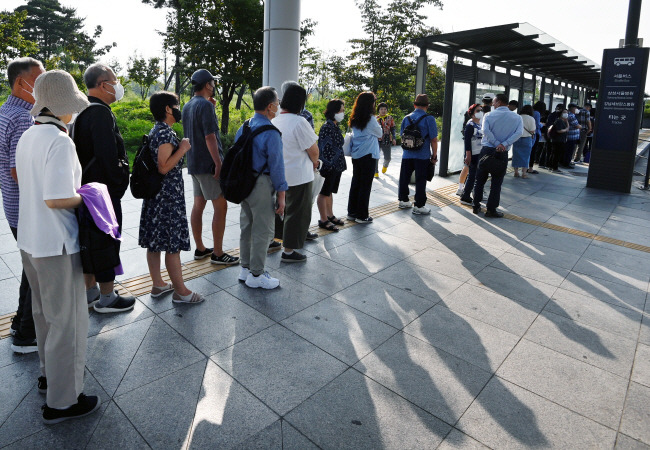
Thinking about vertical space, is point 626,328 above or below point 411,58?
below

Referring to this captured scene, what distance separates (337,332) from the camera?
10.8 feet

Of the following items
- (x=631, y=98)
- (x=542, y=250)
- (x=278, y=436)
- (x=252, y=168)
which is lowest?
(x=278, y=436)

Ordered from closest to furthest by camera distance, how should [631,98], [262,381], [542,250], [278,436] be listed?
[278,436], [262,381], [542,250], [631,98]

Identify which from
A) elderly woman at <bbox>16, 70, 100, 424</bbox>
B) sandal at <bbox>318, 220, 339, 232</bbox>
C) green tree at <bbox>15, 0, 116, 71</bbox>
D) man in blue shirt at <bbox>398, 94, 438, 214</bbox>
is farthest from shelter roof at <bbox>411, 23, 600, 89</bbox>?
green tree at <bbox>15, 0, 116, 71</bbox>

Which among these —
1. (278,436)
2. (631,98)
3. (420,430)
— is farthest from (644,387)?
(631,98)

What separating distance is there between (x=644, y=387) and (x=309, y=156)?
316cm

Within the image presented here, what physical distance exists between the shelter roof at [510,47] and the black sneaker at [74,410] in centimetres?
784

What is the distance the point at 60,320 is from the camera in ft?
7.13

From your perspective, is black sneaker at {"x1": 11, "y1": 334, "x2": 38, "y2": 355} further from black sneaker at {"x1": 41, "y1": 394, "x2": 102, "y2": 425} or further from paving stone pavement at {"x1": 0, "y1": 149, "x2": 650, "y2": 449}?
black sneaker at {"x1": 41, "y1": 394, "x2": 102, "y2": 425}

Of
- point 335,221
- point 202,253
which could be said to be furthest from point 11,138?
point 335,221

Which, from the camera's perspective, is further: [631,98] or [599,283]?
[631,98]

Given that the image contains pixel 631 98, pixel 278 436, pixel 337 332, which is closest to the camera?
pixel 278 436

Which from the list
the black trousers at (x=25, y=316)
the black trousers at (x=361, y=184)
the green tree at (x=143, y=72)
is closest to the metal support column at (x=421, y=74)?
the black trousers at (x=361, y=184)

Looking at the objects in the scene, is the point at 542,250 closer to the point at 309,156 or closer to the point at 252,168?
the point at 309,156
